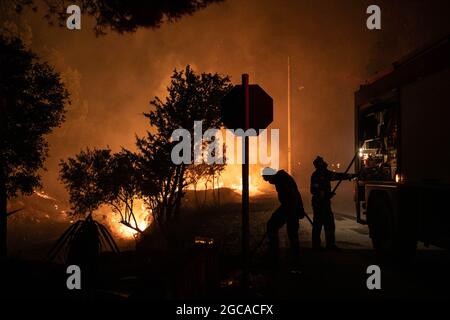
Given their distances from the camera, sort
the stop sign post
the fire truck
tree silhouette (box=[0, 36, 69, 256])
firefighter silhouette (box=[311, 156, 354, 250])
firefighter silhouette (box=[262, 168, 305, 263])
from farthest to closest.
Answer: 1. tree silhouette (box=[0, 36, 69, 256])
2. firefighter silhouette (box=[311, 156, 354, 250])
3. firefighter silhouette (box=[262, 168, 305, 263])
4. the fire truck
5. the stop sign post

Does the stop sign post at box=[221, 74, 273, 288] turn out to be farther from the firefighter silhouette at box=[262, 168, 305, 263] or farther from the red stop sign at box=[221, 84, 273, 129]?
the firefighter silhouette at box=[262, 168, 305, 263]

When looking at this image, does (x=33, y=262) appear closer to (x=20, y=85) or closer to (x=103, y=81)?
(x=20, y=85)

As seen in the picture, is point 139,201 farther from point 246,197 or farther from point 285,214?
point 246,197

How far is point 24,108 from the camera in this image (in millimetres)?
11938

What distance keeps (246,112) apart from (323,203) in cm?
427

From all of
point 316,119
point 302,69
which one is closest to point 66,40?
point 302,69

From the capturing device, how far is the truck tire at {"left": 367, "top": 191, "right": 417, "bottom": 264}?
623cm

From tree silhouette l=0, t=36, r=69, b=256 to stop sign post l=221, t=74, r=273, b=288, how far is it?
8922 mm

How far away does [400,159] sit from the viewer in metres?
6.15

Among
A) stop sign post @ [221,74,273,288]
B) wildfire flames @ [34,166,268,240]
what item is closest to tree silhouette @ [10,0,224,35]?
stop sign post @ [221,74,273,288]

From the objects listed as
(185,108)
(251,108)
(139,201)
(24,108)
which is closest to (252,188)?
(139,201)

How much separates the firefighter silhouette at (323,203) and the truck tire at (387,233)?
91 centimetres

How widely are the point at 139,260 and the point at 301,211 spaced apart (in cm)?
322

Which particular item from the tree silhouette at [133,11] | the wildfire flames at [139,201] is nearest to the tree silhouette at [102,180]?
the tree silhouette at [133,11]
